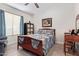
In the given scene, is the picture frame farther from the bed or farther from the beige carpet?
the beige carpet

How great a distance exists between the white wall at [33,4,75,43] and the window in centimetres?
41

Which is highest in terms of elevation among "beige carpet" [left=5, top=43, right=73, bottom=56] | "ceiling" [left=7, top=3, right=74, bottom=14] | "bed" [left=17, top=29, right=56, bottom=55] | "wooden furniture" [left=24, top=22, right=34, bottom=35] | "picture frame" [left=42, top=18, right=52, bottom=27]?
"ceiling" [left=7, top=3, right=74, bottom=14]

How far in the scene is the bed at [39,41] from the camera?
2.20m

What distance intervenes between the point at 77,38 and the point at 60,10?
669 millimetres

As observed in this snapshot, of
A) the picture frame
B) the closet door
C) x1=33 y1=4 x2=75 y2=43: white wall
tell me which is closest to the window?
the closet door

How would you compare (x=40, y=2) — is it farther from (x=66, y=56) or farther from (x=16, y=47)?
(x=66, y=56)

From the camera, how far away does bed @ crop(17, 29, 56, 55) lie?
2195 millimetres

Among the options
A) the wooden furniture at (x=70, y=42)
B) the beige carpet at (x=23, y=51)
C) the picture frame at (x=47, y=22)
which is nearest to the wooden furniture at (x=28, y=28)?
the picture frame at (x=47, y=22)

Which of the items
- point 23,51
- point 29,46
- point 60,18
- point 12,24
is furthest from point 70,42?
point 12,24

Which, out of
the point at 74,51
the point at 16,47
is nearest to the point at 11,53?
the point at 16,47

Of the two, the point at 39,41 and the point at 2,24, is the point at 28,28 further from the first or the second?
the point at 2,24

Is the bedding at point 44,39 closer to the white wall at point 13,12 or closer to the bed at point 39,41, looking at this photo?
the bed at point 39,41

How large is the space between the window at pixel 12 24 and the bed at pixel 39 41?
17cm

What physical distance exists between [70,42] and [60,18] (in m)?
0.54
